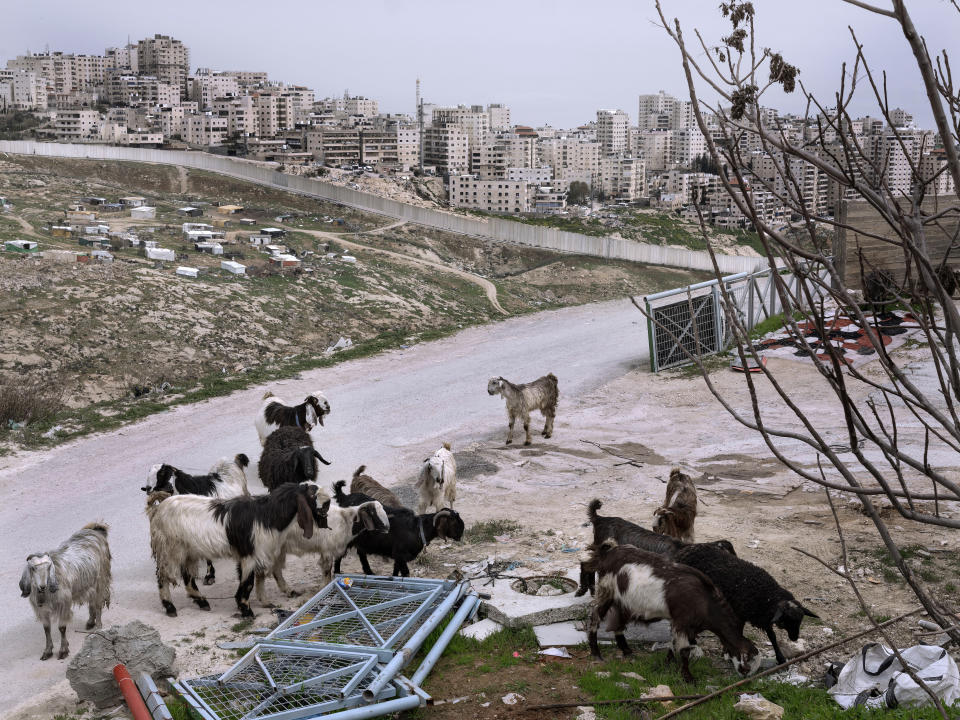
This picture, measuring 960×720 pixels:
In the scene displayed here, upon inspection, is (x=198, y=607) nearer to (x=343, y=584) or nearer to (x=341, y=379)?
(x=343, y=584)

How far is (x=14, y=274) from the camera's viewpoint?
2555 cm

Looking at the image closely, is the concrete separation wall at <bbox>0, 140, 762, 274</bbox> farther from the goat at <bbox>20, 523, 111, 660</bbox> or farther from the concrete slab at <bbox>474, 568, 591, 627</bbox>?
A: the goat at <bbox>20, 523, 111, 660</bbox>

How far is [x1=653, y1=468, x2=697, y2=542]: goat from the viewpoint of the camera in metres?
11.0

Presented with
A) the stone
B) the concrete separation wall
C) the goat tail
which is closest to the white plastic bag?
the goat tail

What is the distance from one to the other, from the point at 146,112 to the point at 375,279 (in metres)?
180

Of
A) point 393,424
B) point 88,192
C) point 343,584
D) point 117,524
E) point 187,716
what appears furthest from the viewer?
point 88,192

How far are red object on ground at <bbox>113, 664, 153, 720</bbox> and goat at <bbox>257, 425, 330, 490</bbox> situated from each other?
15.9 feet

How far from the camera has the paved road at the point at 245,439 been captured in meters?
10.5

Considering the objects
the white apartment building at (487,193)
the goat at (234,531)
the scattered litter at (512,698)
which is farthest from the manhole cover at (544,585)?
the white apartment building at (487,193)

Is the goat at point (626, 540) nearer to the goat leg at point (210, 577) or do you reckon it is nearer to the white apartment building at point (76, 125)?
the goat leg at point (210, 577)

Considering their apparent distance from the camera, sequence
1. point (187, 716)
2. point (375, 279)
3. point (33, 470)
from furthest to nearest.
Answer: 1. point (375, 279)
2. point (33, 470)
3. point (187, 716)

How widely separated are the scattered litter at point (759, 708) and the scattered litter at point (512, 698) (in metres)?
1.78

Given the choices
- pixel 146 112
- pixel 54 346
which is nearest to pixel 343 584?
pixel 54 346

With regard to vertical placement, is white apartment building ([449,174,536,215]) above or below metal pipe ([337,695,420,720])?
above
